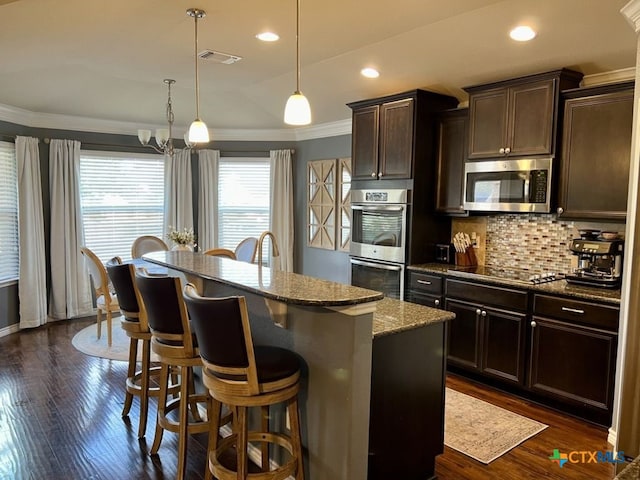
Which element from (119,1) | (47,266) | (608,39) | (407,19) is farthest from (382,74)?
(47,266)

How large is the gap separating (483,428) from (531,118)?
2.34m

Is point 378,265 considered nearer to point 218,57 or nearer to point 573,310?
point 573,310

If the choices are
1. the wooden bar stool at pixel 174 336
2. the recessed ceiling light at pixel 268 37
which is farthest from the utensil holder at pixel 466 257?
the wooden bar stool at pixel 174 336

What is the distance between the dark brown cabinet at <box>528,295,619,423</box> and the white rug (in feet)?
10.9

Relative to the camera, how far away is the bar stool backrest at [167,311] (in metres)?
2.43

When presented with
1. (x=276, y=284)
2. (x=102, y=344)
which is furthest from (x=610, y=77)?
(x=102, y=344)

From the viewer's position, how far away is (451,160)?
14.3ft

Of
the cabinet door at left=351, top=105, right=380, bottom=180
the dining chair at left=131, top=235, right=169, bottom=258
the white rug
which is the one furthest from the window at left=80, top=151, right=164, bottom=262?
the cabinet door at left=351, top=105, right=380, bottom=180

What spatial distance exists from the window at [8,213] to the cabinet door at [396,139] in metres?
4.11

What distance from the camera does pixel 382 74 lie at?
4336mm

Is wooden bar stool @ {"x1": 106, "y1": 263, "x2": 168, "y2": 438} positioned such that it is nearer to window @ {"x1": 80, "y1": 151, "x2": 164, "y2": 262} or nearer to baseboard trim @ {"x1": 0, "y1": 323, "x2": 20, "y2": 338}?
baseboard trim @ {"x1": 0, "y1": 323, "x2": 20, "y2": 338}

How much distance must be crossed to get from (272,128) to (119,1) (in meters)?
3.68

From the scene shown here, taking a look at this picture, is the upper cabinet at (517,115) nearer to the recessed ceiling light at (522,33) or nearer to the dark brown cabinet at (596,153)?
the dark brown cabinet at (596,153)

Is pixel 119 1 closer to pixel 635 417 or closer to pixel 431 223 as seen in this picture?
pixel 431 223
